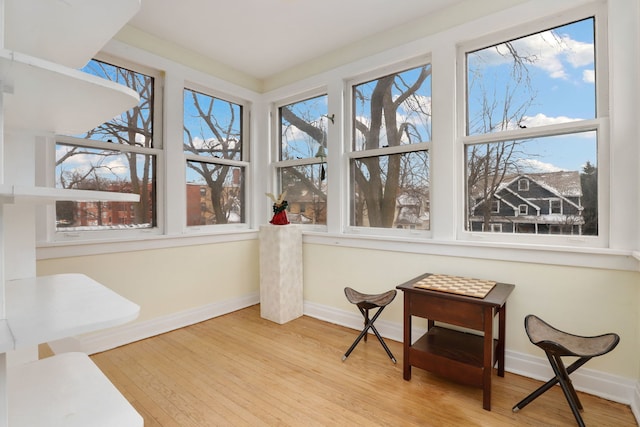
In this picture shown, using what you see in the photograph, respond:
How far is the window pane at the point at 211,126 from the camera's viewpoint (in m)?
3.28

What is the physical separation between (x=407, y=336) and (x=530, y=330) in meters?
0.71

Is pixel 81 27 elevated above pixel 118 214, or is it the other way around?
pixel 81 27

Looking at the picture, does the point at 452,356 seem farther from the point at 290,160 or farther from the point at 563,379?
the point at 290,160

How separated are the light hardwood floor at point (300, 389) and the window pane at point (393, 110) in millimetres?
1823

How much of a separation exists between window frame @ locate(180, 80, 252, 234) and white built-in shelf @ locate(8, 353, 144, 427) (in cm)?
223

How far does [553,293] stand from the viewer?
2.07 m

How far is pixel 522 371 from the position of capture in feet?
7.10

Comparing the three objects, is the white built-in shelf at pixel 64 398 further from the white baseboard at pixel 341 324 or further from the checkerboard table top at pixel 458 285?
the checkerboard table top at pixel 458 285

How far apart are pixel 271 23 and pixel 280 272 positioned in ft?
7.44

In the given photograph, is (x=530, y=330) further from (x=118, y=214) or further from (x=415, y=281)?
(x=118, y=214)

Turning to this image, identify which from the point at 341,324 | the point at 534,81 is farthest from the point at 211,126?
the point at 534,81

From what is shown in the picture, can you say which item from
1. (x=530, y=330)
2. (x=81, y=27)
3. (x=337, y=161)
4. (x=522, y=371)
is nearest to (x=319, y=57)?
(x=337, y=161)

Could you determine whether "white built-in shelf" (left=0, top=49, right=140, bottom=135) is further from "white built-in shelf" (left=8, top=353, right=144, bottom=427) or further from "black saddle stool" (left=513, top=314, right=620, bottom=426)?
"black saddle stool" (left=513, top=314, right=620, bottom=426)

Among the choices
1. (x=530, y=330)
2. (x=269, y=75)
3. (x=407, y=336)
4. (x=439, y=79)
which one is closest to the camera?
(x=530, y=330)
